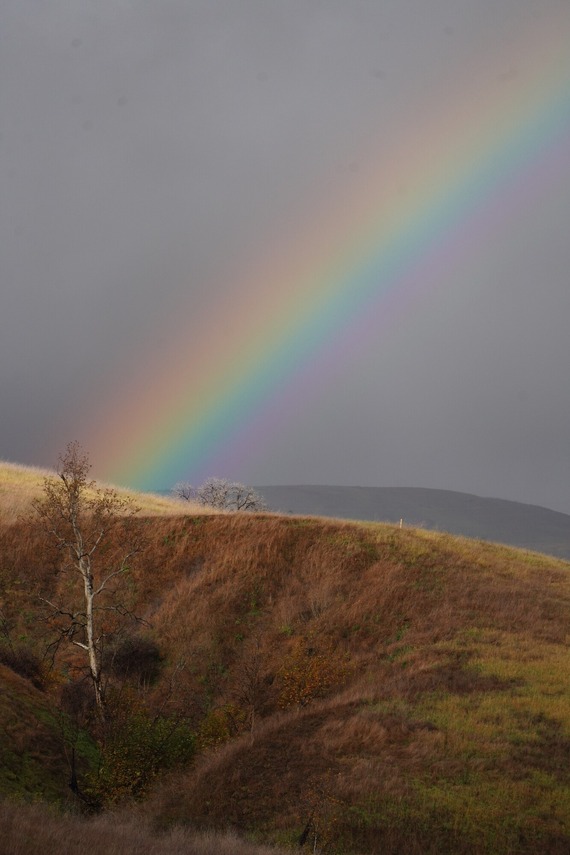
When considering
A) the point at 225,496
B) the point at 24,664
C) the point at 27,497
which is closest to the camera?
the point at 24,664

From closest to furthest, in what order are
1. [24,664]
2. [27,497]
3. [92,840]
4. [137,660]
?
[92,840], [24,664], [137,660], [27,497]

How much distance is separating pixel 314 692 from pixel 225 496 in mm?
71009

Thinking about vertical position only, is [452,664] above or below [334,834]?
above

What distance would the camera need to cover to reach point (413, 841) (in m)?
13.8

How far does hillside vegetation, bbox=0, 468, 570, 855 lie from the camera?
14984 mm

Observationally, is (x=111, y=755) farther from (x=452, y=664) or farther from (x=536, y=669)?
(x=536, y=669)

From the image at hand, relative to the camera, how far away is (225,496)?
312 ft

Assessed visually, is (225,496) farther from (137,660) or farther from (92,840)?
(92,840)

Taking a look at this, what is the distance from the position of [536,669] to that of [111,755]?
48.5 ft

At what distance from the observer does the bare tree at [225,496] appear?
302ft

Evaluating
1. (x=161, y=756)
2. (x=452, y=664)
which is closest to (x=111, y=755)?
(x=161, y=756)

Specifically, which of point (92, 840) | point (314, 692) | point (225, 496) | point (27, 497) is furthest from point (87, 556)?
point (225, 496)

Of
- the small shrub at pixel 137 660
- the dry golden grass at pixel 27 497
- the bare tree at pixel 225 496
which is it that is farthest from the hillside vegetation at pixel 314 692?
the bare tree at pixel 225 496

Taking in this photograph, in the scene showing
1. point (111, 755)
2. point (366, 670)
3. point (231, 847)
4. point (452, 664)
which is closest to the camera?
point (231, 847)
